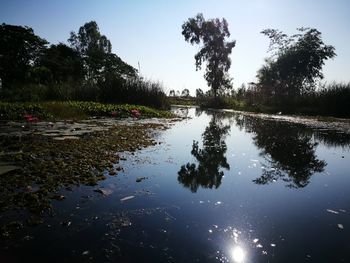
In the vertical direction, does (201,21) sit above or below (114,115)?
above

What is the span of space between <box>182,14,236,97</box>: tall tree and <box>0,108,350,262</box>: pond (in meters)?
32.6

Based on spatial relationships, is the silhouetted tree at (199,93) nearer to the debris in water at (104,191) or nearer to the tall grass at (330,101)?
the tall grass at (330,101)

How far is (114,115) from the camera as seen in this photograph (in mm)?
13352

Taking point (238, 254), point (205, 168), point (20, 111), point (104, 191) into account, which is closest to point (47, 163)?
point (104, 191)

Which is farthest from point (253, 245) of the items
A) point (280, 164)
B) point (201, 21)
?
point (201, 21)

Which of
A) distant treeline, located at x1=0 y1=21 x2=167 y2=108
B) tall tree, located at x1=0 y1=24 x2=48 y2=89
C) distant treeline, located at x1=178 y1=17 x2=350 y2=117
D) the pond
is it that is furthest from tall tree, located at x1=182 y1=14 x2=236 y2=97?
the pond

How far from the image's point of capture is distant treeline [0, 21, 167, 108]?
56.4 feet

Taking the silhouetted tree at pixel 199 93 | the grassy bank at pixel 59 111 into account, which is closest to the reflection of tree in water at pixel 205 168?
the grassy bank at pixel 59 111

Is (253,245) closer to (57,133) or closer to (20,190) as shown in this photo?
(20,190)

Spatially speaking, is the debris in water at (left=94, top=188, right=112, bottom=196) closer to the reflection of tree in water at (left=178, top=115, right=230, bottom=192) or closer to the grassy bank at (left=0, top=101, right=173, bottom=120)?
the reflection of tree in water at (left=178, top=115, right=230, bottom=192)

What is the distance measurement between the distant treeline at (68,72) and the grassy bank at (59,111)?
3683 millimetres

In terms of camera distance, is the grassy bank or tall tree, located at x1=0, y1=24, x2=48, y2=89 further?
tall tree, located at x1=0, y1=24, x2=48, y2=89

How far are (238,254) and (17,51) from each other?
1709 inches

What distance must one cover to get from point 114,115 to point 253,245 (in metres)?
11.4
